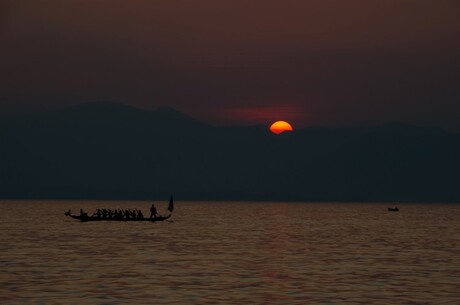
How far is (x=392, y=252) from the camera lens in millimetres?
90188

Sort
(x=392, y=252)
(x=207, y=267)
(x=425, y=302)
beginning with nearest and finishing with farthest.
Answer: (x=425, y=302) → (x=207, y=267) → (x=392, y=252)

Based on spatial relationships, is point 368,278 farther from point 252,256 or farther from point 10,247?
point 10,247

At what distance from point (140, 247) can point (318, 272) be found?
102 feet

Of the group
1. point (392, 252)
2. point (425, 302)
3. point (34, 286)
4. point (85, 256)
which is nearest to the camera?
point (425, 302)

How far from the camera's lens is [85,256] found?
261 feet

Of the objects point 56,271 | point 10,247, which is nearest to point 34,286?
point 56,271

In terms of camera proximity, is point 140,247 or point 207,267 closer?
point 207,267

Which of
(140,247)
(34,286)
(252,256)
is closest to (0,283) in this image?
(34,286)

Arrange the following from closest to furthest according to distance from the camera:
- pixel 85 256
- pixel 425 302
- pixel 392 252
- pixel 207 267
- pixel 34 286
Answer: pixel 425 302
pixel 34 286
pixel 207 267
pixel 85 256
pixel 392 252

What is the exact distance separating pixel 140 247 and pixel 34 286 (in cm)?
3806

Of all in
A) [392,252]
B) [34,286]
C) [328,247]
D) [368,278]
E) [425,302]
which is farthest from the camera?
[328,247]

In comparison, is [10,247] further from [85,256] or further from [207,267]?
[207,267]

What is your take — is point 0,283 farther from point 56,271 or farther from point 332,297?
point 332,297

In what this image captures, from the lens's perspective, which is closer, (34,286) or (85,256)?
(34,286)
